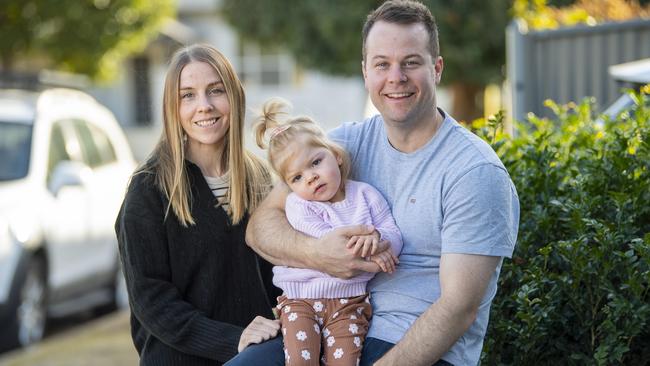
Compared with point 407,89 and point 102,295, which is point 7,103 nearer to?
point 102,295

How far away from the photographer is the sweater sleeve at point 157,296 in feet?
13.1

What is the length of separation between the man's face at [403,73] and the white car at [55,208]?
202 inches

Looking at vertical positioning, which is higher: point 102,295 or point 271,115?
point 271,115

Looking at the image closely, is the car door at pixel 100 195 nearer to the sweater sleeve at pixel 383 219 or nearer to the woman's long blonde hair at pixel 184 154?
the woman's long blonde hair at pixel 184 154

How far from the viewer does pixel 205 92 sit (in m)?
4.14

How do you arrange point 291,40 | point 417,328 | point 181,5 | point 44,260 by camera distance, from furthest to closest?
point 181,5, point 291,40, point 44,260, point 417,328

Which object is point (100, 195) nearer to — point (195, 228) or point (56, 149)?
point (56, 149)

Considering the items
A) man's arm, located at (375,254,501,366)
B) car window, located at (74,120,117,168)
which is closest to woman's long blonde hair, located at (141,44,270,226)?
man's arm, located at (375,254,501,366)

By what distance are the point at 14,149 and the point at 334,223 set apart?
638cm

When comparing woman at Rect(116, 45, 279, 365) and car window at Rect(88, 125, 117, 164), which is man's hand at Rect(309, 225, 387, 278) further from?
car window at Rect(88, 125, 117, 164)

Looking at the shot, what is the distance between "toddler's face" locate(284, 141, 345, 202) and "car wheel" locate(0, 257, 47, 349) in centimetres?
545

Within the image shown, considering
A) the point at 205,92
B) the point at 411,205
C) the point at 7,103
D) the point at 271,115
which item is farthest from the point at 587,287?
the point at 7,103

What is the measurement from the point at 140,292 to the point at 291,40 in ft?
64.4

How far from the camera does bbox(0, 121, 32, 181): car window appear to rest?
31.1 feet
